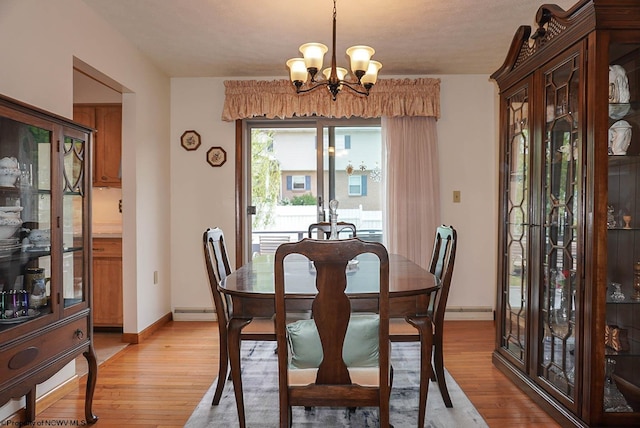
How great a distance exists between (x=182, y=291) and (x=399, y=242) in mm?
2273

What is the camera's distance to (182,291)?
451 cm

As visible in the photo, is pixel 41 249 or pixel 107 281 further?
pixel 107 281

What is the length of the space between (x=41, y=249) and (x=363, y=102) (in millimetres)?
3086

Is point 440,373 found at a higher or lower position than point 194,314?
higher

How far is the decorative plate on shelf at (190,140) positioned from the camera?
447cm

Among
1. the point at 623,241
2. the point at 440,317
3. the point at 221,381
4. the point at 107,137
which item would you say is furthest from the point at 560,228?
the point at 107,137

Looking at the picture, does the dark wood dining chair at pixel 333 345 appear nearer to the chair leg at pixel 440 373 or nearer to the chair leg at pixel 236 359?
the chair leg at pixel 236 359

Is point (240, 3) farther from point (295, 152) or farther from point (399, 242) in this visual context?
point (399, 242)

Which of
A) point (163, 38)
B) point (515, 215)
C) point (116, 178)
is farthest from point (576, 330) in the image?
point (116, 178)

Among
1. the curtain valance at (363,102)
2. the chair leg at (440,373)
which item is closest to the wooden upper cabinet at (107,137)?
the curtain valance at (363,102)

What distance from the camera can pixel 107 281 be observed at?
12.9 ft

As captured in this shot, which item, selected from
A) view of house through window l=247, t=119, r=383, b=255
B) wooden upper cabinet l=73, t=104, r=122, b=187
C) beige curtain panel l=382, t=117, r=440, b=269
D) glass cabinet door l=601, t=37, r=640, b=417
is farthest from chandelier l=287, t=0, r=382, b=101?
wooden upper cabinet l=73, t=104, r=122, b=187

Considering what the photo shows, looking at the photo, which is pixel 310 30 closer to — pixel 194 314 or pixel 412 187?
pixel 412 187

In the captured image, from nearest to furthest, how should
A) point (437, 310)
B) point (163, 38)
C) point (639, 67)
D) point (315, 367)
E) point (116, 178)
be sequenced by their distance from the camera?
point (315, 367) < point (639, 67) < point (437, 310) < point (163, 38) < point (116, 178)
